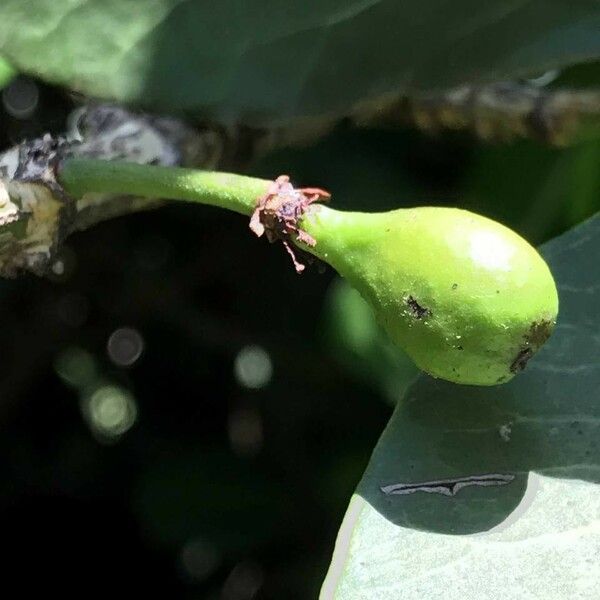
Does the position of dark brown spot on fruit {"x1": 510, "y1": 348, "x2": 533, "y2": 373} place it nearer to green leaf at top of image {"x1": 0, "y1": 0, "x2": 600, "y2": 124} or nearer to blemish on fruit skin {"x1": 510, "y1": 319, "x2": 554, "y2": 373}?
blemish on fruit skin {"x1": 510, "y1": 319, "x2": 554, "y2": 373}

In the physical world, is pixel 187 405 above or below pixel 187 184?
below

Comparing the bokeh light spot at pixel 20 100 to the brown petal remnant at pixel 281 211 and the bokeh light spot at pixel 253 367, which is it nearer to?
the bokeh light spot at pixel 253 367

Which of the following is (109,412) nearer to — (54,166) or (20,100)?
(20,100)

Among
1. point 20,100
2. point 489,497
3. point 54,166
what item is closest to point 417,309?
point 489,497

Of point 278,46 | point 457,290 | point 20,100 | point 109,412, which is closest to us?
point 457,290

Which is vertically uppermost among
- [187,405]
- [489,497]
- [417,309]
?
[417,309]

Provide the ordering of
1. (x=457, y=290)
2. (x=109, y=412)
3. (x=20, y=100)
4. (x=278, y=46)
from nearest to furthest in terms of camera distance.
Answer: (x=457, y=290) < (x=278, y=46) < (x=20, y=100) < (x=109, y=412)

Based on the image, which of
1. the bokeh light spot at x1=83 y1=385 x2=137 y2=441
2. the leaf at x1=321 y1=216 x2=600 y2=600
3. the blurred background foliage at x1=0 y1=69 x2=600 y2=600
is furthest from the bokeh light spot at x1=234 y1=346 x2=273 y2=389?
the leaf at x1=321 y1=216 x2=600 y2=600

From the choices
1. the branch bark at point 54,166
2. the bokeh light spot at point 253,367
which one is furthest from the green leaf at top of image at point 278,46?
the bokeh light spot at point 253,367

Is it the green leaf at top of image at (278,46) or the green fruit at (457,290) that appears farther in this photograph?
the green leaf at top of image at (278,46)
